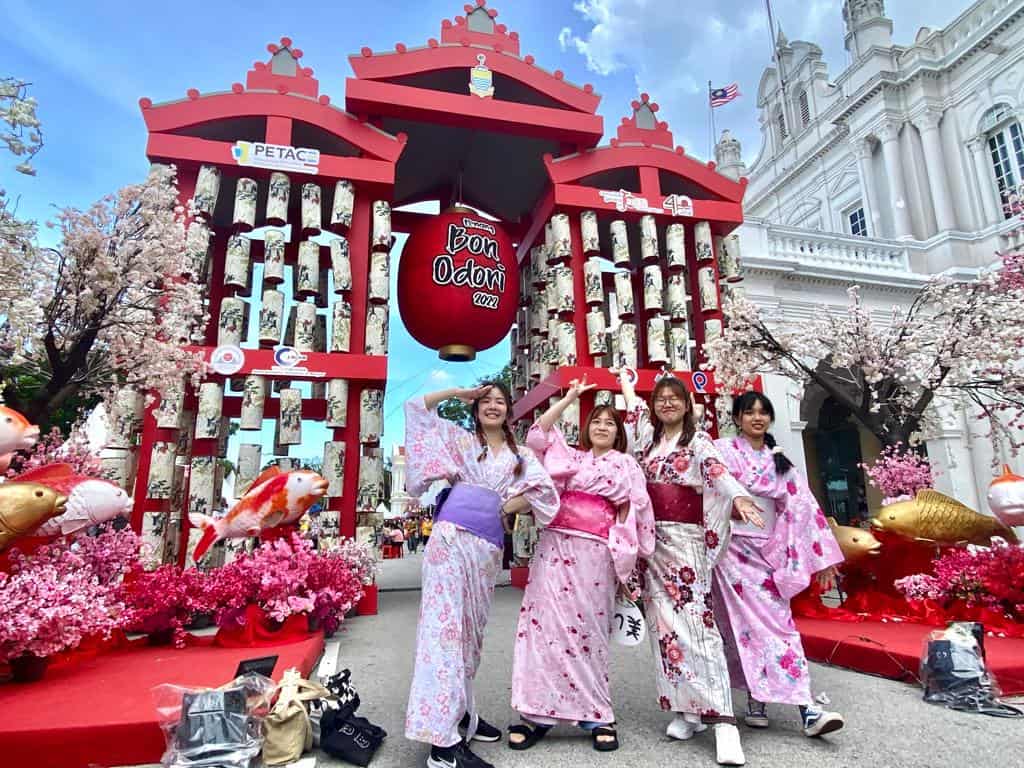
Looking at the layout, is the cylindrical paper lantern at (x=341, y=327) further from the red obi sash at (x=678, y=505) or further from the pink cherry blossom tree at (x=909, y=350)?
the pink cherry blossom tree at (x=909, y=350)

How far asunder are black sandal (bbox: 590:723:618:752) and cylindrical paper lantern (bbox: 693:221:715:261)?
693cm

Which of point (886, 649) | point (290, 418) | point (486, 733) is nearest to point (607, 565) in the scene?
point (486, 733)

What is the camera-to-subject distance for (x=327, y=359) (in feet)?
21.3

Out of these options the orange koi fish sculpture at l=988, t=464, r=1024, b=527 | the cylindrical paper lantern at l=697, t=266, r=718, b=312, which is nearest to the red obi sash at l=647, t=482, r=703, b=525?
the orange koi fish sculpture at l=988, t=464, r=1024, b=527

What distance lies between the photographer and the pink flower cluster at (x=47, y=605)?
297cm

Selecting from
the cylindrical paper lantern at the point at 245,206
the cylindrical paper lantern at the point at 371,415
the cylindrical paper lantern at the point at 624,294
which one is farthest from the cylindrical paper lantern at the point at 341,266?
the cylindrical paper lantern at the point at 624,294

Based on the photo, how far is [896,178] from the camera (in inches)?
627

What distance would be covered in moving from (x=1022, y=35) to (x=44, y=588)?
65.6ft

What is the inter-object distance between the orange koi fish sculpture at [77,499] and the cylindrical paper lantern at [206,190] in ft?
11.9

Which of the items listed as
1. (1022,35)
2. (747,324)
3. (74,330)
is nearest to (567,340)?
(747,324)

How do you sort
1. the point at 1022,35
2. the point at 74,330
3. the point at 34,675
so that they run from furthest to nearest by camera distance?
the point at 1022,35
the point at 74,330
the point at 34,675

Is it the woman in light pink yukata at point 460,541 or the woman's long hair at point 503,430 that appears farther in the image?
the woman's long hair at point 503,430

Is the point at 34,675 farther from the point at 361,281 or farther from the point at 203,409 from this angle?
the point at 361,281

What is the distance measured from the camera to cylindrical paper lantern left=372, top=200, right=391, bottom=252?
23.0 ft
